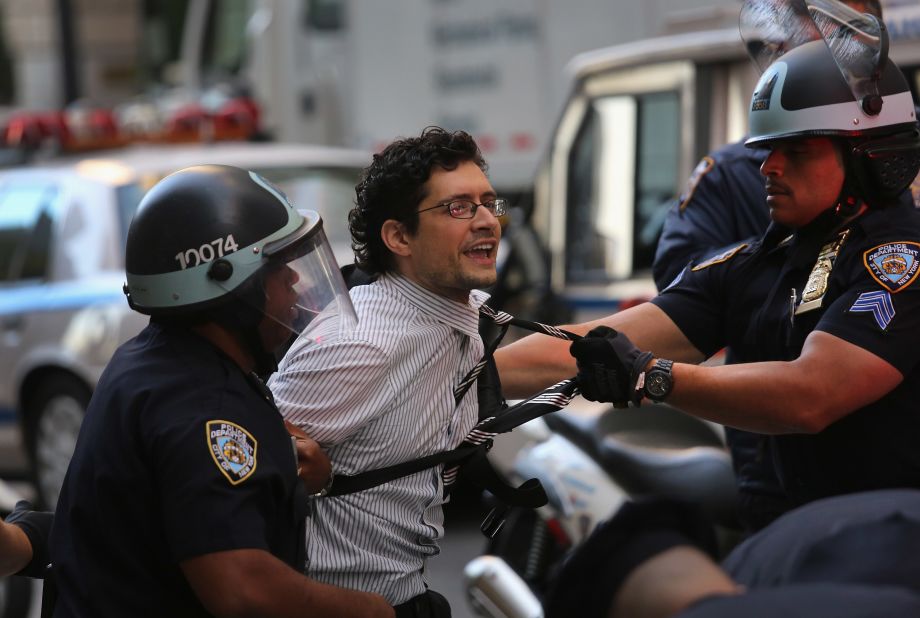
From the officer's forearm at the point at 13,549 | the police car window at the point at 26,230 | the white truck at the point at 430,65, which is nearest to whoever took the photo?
the officer's forearm at the point at 13,549

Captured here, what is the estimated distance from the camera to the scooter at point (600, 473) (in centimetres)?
487

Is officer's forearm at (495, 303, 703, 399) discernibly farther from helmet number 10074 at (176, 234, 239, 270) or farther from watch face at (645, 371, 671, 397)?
helmet number 10074 at (176, 234, 239, 270)

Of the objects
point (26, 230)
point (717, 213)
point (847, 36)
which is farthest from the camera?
point (26, 230)

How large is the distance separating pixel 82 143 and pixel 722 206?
5366 mm

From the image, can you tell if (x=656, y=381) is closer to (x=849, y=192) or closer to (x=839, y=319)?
(x=839, y=319)

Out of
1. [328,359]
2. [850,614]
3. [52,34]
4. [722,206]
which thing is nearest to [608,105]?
[722,206]

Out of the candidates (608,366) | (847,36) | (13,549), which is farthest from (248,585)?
(847,36)

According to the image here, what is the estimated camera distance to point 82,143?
862 centimetres

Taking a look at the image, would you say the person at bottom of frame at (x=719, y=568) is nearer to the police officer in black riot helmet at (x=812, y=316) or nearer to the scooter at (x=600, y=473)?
the police officer in black riot helmet at (x=812, y=316)

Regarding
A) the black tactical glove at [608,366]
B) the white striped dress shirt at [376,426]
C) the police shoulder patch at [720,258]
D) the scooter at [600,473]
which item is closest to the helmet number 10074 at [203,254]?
the white striped dress shirt at [376,426]

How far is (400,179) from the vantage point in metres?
2.98

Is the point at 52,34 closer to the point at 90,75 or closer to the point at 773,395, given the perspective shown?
the point at 90,75

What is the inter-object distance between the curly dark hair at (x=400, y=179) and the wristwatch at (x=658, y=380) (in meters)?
0.53

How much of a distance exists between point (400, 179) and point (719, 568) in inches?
54.4
